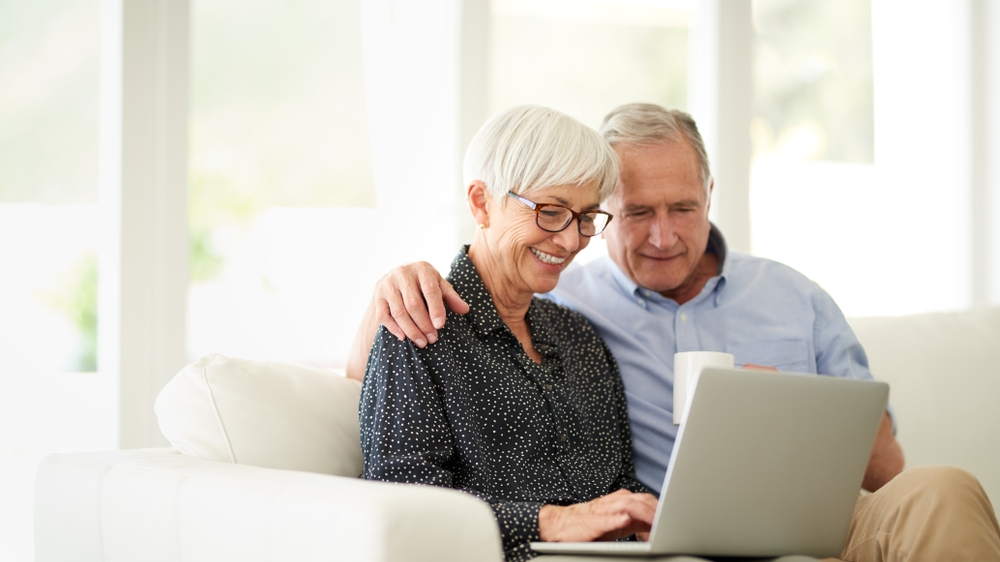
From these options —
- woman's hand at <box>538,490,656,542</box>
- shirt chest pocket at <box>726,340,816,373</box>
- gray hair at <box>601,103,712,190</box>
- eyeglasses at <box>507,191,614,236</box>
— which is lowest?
woman's hand at <box>538,490,656,542</box>

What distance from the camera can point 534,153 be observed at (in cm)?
149

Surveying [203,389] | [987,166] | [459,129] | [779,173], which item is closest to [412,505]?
[203,389]

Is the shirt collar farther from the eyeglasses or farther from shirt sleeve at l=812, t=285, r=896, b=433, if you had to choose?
the eyeglasses

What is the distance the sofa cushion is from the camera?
1378 millimetres

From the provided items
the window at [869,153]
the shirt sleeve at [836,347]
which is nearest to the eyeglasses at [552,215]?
the shirt sleeve at [836,347]

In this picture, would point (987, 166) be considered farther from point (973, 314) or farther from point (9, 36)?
point (9, 36)

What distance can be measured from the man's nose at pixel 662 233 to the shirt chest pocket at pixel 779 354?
0.95 feet

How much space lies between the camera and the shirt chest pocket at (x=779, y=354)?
1.88 m

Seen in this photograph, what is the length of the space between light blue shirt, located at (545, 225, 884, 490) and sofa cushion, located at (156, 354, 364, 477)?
2.15 ft

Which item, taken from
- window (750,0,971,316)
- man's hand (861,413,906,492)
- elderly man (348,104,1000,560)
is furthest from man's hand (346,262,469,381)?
window (750,0,971,316)

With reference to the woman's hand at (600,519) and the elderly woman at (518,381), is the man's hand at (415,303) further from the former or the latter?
the woman's hand at (600,519)

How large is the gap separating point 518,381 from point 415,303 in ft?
0.83

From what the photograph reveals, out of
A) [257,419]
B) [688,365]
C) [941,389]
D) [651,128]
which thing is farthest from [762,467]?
[941,389]

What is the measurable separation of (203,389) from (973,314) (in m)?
2.10
